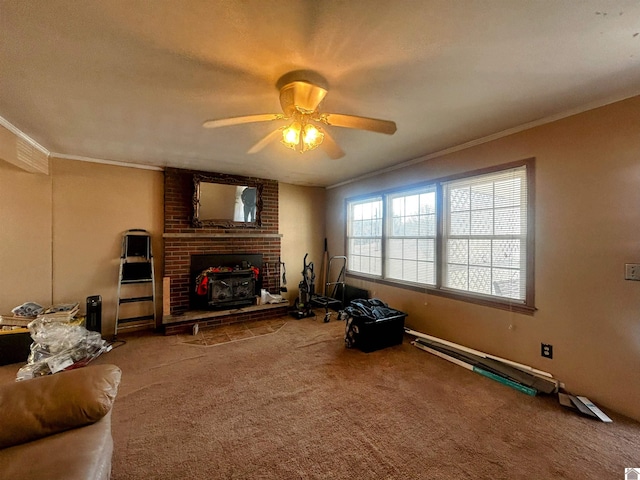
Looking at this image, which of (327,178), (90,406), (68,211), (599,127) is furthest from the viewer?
(327,178)

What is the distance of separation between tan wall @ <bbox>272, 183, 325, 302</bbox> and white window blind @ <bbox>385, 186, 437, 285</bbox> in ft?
5.73

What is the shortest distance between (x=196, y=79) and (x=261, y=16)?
29.9 inches

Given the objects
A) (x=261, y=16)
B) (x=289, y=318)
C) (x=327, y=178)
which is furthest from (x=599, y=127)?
(x=289, y=318)

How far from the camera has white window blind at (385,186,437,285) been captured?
3.63 meters

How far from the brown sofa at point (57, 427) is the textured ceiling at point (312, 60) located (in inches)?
68.2

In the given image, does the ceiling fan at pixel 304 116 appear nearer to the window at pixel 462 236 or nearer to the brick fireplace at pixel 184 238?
the window at pixel 462 236

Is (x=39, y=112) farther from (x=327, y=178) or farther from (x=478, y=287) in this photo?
(x=478, y=287)

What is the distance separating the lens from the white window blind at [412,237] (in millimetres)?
3627

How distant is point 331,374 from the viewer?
2.70 meters

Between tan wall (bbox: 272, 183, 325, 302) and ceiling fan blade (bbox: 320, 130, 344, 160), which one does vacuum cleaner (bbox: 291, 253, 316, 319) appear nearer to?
tan wall (bbox: 272, 183, 325, 302)

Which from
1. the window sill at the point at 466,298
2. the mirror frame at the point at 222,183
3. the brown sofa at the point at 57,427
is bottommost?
the brown sofa at the point at 57,427

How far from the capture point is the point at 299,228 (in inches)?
214

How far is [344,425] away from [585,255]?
7.81 feet

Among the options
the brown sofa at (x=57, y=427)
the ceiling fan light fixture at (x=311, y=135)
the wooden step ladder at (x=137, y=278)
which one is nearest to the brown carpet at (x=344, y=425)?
the brown sofa at (x=57, y=427)
